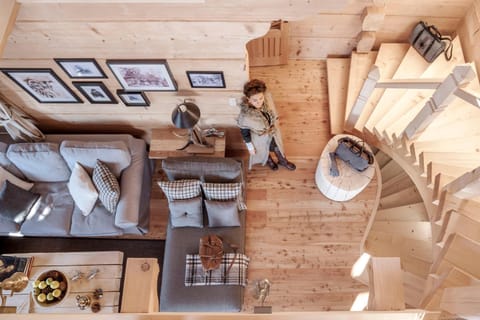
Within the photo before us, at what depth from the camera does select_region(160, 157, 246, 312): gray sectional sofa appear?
10.9 feet

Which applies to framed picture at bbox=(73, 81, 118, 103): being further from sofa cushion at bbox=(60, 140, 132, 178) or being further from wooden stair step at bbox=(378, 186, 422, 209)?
wooden stair step at bbox=(378, 186, 422, 209)

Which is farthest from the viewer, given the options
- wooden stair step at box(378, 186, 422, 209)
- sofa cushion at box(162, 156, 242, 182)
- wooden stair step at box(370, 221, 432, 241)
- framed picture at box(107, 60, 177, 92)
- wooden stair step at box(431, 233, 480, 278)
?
wooden stair step at box(378, 186, 422, 209)

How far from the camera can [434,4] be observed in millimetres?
4051

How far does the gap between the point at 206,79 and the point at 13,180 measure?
7.94ft

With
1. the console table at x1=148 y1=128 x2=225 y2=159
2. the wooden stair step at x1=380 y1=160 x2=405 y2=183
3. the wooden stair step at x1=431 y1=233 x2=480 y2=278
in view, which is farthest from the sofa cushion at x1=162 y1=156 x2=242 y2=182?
the wooden stair step at x1=380 y1=160 x2=405 y2=183

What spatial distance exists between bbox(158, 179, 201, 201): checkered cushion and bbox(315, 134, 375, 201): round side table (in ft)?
4.34

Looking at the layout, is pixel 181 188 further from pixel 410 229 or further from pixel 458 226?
pixel 410 229

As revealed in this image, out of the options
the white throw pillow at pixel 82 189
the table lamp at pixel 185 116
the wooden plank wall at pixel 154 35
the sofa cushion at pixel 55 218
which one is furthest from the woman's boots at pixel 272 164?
the sofa cushion at pixel 55 218

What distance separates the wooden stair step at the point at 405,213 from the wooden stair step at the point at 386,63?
1191 millimetres

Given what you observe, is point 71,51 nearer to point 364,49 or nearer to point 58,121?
point 58,121

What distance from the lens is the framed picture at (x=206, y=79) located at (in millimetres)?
3016

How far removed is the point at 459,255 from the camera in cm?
271

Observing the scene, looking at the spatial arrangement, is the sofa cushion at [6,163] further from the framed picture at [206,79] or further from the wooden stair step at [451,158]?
the wooden stair step at [451,158]

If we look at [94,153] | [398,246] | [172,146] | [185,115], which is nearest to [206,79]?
[185,115]
